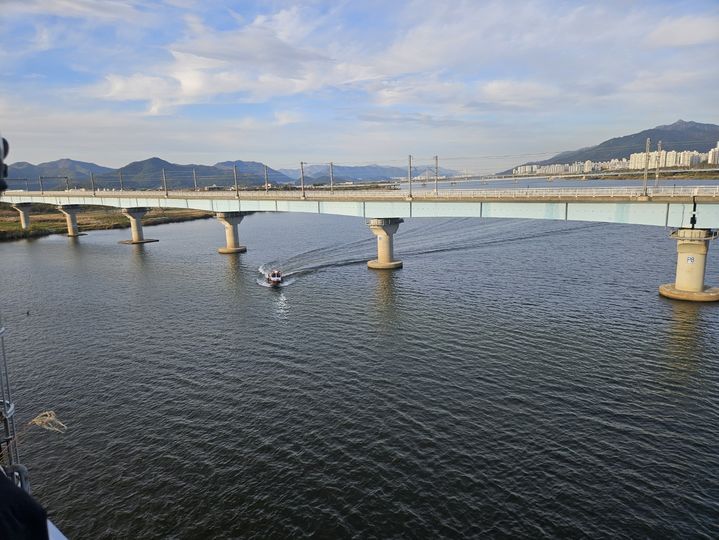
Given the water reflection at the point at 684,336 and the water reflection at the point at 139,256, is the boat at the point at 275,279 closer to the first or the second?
the water reflection at the point at 139,256

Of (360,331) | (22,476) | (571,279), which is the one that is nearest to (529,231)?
(571,279)

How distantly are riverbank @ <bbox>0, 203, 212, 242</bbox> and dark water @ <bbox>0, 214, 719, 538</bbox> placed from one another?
78649 millimetres

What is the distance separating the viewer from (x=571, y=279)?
52.2m

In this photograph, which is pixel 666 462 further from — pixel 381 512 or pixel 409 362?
pixel 409 362

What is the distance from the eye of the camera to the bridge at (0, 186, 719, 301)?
42.1 m

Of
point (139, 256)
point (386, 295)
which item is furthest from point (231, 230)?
point (386, 295)

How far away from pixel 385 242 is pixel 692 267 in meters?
34.0

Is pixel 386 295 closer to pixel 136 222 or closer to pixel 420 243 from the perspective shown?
pixel 420 243

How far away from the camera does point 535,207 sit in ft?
167

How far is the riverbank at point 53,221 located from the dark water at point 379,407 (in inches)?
3096

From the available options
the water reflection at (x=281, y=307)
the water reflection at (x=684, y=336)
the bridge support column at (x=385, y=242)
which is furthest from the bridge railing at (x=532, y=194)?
the water reflection at (x=281, y=307)

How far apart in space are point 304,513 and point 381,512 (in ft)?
10.1

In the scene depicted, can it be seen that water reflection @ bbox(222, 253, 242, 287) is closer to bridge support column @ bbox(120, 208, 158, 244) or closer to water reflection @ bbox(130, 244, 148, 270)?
water reflection @ bbox(130, 244, 148, 270)

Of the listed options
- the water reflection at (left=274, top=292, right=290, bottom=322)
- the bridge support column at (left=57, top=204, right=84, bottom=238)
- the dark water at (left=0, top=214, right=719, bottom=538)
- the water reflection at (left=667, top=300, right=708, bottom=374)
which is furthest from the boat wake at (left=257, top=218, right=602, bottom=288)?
the bridge support column at (left=57, top=204, right=84, bottom=238)
